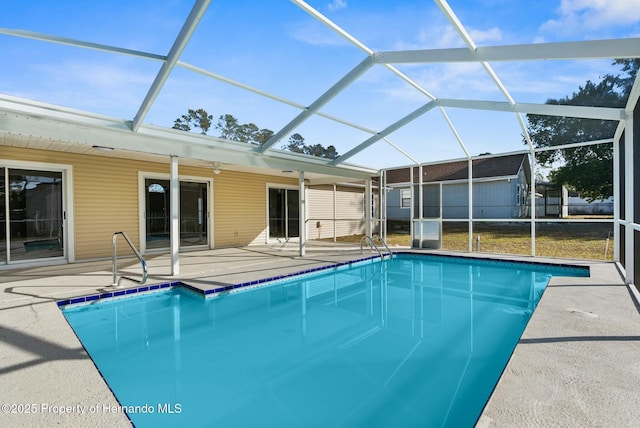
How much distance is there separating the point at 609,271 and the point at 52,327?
8.62 meters

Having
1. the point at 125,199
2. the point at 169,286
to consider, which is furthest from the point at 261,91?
the point at 125,199

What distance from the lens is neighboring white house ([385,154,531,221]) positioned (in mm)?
16281

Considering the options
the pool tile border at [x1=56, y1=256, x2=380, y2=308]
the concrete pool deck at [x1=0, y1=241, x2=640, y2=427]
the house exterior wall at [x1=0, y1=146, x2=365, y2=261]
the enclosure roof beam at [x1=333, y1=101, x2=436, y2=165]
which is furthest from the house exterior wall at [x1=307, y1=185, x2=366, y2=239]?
the concrete pool deck at [x1=0, y1=241, x2=640, y2=427]

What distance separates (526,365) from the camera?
2496 mm

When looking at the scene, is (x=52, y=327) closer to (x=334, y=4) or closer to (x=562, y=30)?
(x=334, y=4)

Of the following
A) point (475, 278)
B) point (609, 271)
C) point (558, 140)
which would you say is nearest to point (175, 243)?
point (475, 278)

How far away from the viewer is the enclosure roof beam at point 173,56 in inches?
138

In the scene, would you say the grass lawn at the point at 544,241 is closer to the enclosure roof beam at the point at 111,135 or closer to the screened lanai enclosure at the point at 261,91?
the screened lanai enclosure at the point at 261,91

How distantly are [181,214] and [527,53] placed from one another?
8.25 metres

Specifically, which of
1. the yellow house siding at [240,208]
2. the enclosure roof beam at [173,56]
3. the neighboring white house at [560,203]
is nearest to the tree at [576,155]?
the neighboring white house at [560,203]

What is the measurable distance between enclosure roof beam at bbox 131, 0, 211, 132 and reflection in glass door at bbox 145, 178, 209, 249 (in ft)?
12.2

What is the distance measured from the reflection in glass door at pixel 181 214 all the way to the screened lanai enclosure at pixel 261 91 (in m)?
0.04

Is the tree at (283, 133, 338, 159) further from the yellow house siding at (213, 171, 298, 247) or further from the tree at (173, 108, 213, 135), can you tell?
the tree at (173, 108, 213, 135)

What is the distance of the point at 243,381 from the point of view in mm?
2799
